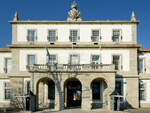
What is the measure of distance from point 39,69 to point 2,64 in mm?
7924

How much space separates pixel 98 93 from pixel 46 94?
7.12 meters

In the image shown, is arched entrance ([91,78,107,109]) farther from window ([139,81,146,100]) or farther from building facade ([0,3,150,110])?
window ([139,81,146,100])

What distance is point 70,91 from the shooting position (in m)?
26.1

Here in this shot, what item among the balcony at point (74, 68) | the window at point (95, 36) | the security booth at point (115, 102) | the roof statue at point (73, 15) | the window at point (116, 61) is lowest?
the security booth at point (115, 102)

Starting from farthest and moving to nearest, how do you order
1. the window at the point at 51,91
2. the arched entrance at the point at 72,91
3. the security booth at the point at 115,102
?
1. the arched entrance at the point at 72,91
2. the window at the point at 51,91
3. the security booth at the point at 115,102

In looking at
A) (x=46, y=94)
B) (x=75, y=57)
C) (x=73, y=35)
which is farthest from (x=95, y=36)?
(x=46, y=94)

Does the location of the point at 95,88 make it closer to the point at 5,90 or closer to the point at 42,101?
the point at 42,101

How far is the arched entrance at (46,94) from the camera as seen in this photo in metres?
24.7

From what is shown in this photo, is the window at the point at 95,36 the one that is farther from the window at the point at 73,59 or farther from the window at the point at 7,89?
the window at the point at 7,89

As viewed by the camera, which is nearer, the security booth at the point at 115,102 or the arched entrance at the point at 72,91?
the security booth at the point at 115,102

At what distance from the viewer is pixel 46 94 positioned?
25.0 metres

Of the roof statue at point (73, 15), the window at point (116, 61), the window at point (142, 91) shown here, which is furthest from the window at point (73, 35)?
the window at point (142, 91)

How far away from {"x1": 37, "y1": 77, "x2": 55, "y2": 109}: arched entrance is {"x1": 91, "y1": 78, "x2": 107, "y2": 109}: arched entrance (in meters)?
5.66

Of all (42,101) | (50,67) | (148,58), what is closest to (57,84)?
(50,67)
